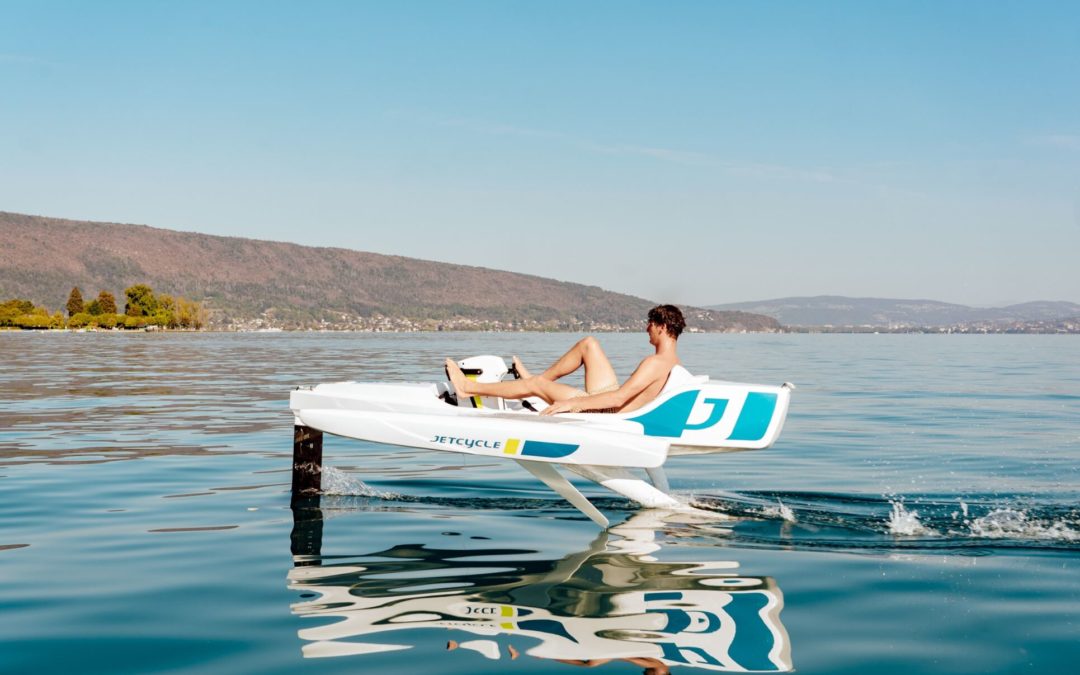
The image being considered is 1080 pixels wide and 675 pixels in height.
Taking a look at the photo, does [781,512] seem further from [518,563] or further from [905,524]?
[518,563]

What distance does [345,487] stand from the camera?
38.5 feet

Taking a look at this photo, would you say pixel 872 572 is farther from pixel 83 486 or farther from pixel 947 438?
pixel 947 438

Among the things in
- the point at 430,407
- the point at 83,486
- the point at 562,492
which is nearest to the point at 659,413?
the point at 562,492

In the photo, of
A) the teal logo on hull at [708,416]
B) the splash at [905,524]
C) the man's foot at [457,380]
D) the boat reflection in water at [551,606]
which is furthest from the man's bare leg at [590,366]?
the splash at [905,524]

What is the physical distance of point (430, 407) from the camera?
10.1m

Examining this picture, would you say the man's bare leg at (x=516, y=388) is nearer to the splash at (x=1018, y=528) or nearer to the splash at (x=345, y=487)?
the splash at (x=345, y=487)

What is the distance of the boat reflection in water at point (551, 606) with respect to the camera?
576cm

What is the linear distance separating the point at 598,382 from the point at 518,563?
3047 mm

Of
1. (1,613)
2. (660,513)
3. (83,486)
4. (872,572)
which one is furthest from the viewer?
(83,486)

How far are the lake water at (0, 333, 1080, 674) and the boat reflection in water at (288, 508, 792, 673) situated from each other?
0.02 m

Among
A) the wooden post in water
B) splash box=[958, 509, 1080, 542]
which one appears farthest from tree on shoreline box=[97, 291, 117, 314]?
splash box=[958, 509, 1080, 542]

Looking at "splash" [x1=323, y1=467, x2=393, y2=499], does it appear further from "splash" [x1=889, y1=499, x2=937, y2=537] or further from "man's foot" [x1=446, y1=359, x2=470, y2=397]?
"splash" [x1=889, y1=499, x2=937, y2=537]

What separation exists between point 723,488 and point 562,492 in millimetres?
3530

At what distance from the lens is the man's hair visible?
33.6ft
